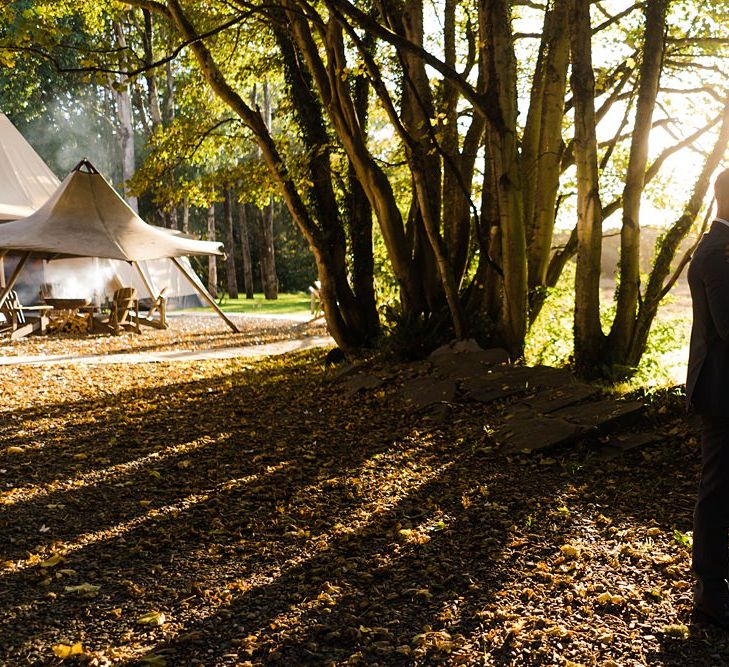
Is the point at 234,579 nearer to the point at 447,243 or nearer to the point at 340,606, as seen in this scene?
the point at 340,606

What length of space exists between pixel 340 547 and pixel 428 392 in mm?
3899

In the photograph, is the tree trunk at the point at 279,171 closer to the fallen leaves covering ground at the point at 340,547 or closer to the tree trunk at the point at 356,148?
the tree trunk at the point at 356,148

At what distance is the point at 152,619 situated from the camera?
343 cm

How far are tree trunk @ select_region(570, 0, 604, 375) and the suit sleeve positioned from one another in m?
4.97

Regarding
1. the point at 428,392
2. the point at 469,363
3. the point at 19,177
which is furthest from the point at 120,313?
the point at 428,392

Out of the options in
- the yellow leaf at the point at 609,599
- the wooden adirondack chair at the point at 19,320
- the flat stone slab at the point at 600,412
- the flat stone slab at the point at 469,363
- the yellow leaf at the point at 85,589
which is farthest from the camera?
the wooden adirondack chair at the point at 19,320

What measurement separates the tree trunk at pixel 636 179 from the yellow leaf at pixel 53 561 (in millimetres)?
5942

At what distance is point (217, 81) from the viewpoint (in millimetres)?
10367

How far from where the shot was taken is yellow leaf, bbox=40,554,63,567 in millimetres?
4102

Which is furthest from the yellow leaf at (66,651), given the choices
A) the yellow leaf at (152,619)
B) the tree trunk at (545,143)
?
the tree trunk at (545,143)

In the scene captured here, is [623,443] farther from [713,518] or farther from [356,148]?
[356,148]

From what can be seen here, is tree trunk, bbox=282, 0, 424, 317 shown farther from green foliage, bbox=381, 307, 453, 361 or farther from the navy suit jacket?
the navy suit jacket

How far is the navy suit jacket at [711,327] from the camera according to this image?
3.04 m

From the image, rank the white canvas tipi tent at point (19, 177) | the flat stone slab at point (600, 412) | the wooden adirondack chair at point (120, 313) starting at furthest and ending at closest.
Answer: the white canvas tipi tent at point (19, 177) → the wooden adirondack chair at point (120, 313) → the flat stone slab at point (600, 412)
